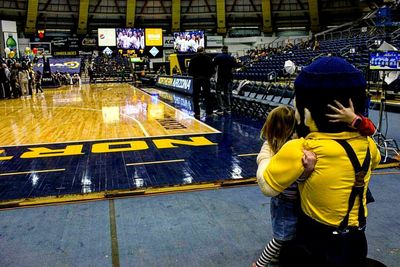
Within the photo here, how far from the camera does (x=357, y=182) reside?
1.41m

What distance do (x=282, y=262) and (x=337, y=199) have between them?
1.82ft

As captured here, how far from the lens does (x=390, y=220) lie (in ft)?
9.99

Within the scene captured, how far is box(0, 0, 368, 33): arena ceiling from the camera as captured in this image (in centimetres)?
3722

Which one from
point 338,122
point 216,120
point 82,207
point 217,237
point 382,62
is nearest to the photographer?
point 338,122

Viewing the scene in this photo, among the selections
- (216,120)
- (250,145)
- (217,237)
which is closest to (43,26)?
(216,120)

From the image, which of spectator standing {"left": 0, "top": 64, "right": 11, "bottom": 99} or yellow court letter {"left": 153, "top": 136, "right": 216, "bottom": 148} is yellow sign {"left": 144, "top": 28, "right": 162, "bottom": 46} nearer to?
spectator standing {"left": 0, "top": 64, "right": 11, "bottom": 99}

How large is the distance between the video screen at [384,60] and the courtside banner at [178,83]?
10.1m

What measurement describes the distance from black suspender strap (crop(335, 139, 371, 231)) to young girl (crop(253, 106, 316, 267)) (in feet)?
1.04

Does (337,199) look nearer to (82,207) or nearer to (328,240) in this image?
(328,240)

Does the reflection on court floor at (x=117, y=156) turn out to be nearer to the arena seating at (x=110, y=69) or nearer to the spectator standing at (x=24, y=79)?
the spectator standing at (x=24, y=79)

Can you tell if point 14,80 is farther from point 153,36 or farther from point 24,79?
point 153,36

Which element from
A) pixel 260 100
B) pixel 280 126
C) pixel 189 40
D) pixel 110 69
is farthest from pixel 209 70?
pixel 110 69

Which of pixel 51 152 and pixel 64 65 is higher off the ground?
pixel 64 65

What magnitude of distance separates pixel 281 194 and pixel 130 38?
35.2 m
